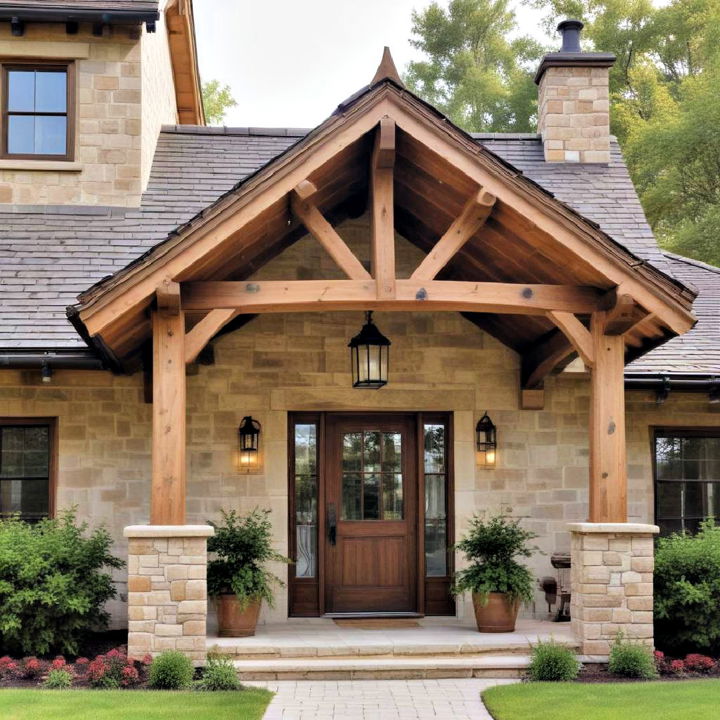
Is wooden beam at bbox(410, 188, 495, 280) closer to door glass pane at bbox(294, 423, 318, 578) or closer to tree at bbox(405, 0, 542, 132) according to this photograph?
door glass pane at bbox(294, 423, 318, 578)

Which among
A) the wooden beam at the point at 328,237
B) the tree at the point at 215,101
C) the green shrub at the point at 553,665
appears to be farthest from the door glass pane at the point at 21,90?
the tree at the point at 215,101

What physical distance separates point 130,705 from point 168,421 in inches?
88.3

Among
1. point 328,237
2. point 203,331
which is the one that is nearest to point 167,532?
point 203,331

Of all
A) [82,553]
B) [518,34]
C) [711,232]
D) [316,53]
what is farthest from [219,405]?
[316,53]

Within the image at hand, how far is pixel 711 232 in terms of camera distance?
22422mm

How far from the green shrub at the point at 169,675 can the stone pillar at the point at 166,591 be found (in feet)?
0.95

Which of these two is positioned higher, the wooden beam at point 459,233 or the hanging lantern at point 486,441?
the wooden beam at point 459,233

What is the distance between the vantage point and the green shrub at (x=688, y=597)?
366 inches

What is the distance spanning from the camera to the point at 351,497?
1138 cm

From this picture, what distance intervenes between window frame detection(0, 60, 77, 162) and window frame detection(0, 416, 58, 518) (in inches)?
126

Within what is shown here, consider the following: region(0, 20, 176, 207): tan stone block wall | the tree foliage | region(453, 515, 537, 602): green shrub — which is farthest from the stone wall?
the tree foliage

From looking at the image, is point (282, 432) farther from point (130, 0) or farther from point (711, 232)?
point (711, 232)

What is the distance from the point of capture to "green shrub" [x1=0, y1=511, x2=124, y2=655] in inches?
351

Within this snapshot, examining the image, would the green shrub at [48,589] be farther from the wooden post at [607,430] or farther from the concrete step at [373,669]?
the wooden post at [607,430]
